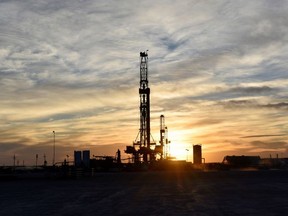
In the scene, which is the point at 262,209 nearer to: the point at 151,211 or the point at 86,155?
the point at 151,211

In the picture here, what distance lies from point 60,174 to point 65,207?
82491 mm

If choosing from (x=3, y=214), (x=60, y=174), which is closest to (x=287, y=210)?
(x=3, y=214)

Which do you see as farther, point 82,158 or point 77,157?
point 77,157

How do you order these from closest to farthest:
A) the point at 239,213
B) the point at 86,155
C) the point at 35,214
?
the point at 239,213 < the point at 35,214 < the point at 86,155

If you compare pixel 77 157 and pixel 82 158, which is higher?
pixel 77 157

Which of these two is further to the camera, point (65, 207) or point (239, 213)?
point (65, 207)

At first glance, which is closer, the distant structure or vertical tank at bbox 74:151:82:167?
the distant structure

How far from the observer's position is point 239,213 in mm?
32125

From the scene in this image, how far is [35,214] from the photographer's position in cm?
3441

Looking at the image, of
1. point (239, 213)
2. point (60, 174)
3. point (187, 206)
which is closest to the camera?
point (239, 213)

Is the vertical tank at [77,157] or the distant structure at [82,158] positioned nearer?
the distant structure at [82,158]

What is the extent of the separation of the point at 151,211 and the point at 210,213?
15.2 ft

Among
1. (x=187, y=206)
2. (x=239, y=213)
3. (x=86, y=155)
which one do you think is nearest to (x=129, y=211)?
(x=187, y=206)

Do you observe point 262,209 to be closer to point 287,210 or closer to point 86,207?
point 287,210
